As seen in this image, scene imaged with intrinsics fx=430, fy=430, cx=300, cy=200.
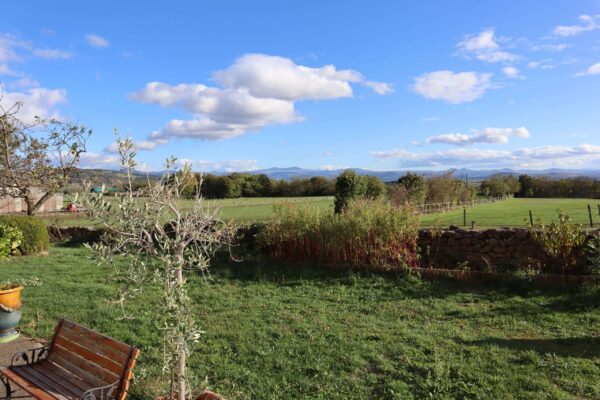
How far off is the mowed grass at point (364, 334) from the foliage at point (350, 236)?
51 centimetres

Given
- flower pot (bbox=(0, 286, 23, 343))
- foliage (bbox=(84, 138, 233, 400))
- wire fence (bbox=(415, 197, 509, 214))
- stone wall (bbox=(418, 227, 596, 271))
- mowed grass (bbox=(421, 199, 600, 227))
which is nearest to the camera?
foliage (bbox=(84, 138, 233, 400))

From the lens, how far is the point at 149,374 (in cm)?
391

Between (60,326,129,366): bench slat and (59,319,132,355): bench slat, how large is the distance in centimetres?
2

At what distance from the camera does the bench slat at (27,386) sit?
289 centimetres

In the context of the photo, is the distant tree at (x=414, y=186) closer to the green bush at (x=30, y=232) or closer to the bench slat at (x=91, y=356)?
the green bush at (x=30, y=232)

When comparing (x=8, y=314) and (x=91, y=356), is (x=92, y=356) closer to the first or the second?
(x=91, y=356)

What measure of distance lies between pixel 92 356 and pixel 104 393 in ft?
1.32

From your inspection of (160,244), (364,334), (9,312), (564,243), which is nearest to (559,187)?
(564,243)

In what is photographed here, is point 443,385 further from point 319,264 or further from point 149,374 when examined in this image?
point 319,264

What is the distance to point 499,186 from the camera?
4697cm

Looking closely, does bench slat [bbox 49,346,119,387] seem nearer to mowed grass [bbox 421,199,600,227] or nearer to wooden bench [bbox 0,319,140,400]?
wooden bench [bbox 0,319,140,400]

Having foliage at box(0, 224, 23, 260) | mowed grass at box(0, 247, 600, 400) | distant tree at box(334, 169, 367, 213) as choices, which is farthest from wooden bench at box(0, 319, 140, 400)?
distant tree at box(334, 169, 367, 213)

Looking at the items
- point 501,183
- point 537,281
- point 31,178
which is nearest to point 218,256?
point 31,178

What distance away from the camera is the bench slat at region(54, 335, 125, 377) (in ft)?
9.62
